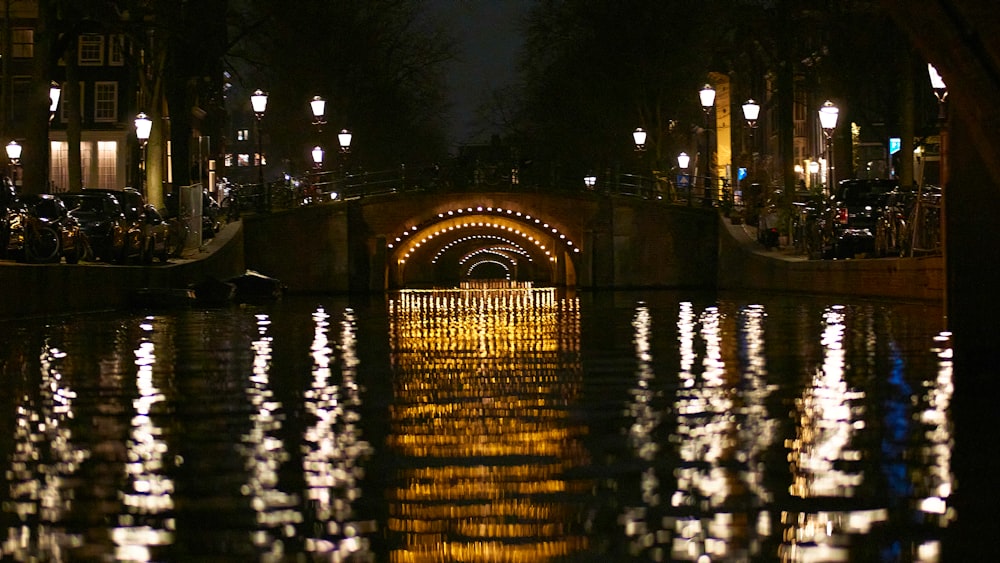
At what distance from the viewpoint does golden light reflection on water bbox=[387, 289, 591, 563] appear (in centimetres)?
585

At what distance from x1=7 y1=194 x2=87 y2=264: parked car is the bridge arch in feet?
77.9

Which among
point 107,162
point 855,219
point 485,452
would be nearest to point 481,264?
point 107,162

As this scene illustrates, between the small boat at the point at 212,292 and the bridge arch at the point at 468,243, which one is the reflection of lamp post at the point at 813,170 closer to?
the bridge arch at the point at 468,243

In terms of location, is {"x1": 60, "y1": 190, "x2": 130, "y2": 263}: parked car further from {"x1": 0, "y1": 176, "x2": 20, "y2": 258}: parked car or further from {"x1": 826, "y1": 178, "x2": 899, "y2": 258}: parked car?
{"x1": 826, "y1": 178, "x2": 899, "y2": 258}: parked car

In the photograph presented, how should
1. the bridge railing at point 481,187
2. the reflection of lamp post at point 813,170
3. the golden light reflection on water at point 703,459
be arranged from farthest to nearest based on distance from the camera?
the reflection of lamp post at point 813,170 < the bridge railing at point 481,187 < the golden light reflection on water at point 703,459

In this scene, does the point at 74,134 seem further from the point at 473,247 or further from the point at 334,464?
the point at 473,247

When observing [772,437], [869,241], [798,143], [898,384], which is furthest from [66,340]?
[798,143]

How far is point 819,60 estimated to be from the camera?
4303cm

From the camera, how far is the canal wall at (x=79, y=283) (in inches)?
910

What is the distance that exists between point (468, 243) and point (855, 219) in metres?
45.1

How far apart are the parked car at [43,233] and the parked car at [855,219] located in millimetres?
14332

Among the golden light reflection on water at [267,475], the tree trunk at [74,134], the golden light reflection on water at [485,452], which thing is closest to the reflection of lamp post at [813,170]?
the tree trunk at [74,134]

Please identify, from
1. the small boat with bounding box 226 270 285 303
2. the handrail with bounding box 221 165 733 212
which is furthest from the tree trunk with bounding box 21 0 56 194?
the handrail with bounding box 221 165 733 212

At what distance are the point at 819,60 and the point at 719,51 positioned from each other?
8683mm
